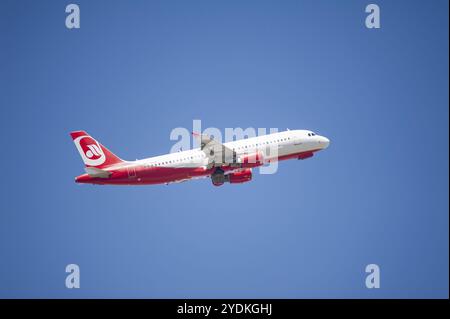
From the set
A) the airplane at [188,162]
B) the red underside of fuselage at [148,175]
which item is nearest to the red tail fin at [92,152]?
the airplane at [188,162]

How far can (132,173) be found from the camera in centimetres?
9550

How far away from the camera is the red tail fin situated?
96.4 meters

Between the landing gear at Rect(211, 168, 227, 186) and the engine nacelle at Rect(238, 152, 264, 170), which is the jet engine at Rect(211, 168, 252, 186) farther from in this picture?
the engine nacelle at Rect(238, 152, 264, 170)

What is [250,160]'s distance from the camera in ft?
315

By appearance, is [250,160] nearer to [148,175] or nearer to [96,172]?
[148,175]

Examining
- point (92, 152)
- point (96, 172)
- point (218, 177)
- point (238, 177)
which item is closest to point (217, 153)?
point (218, 177)

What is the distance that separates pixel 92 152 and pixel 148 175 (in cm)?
812

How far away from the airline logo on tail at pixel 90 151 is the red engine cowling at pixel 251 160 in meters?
18.2

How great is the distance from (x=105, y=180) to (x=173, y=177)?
8.79 meters

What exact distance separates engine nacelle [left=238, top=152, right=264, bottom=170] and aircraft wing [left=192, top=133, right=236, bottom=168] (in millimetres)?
1092

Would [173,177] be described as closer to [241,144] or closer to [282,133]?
[241,144]

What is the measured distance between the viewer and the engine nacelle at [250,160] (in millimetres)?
96000

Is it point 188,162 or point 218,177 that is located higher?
point 188,162
